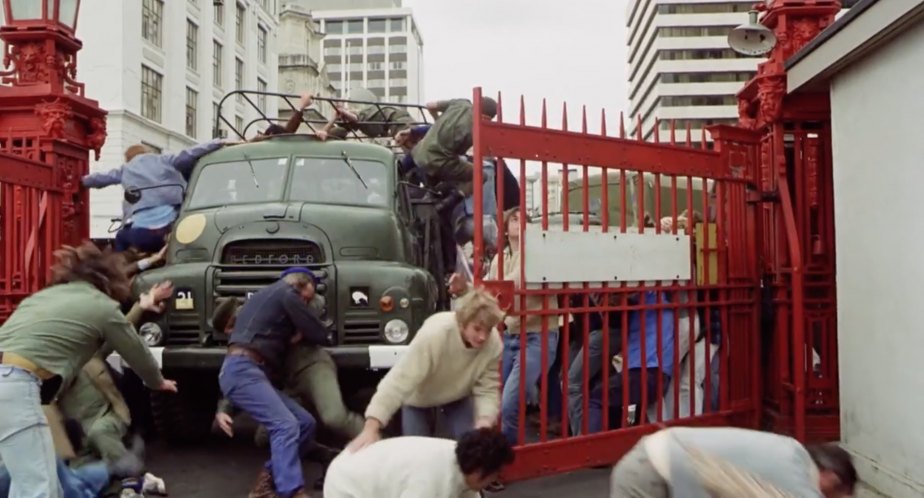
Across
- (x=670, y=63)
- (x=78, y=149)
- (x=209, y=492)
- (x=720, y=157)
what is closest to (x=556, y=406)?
(x=720, y=157)

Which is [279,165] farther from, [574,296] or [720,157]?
[720,157]

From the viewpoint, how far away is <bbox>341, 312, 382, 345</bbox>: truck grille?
257 inches

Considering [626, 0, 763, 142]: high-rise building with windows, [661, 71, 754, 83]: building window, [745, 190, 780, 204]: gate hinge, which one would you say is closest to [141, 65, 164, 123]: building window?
[745, 190, 780, 204]: gate hinge

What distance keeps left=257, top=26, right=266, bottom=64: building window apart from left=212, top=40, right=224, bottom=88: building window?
5.64m

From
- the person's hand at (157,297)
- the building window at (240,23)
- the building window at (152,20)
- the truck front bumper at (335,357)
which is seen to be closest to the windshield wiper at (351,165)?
the truck front bumper at (335,357)

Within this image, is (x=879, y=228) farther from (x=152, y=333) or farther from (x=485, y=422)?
(x=152, y=333)

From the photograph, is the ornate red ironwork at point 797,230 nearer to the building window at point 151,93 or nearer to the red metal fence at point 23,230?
the red metal fence at point 23,230

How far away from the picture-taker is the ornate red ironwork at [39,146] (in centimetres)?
719

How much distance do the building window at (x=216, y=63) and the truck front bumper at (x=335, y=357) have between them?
35.6m

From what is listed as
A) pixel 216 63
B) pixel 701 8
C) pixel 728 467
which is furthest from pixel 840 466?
pixel 701 8

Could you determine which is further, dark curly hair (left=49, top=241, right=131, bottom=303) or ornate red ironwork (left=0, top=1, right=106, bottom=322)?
ornate red ironwork (left=0, top=1, right=106, bottom=322)

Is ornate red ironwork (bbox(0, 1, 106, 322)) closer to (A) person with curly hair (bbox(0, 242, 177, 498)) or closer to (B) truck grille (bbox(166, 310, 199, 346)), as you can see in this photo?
(B) truck grille (bbox(166, 310, 199, 346))

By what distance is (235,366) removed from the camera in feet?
18.6

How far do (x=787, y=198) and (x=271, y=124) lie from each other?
480 cm
